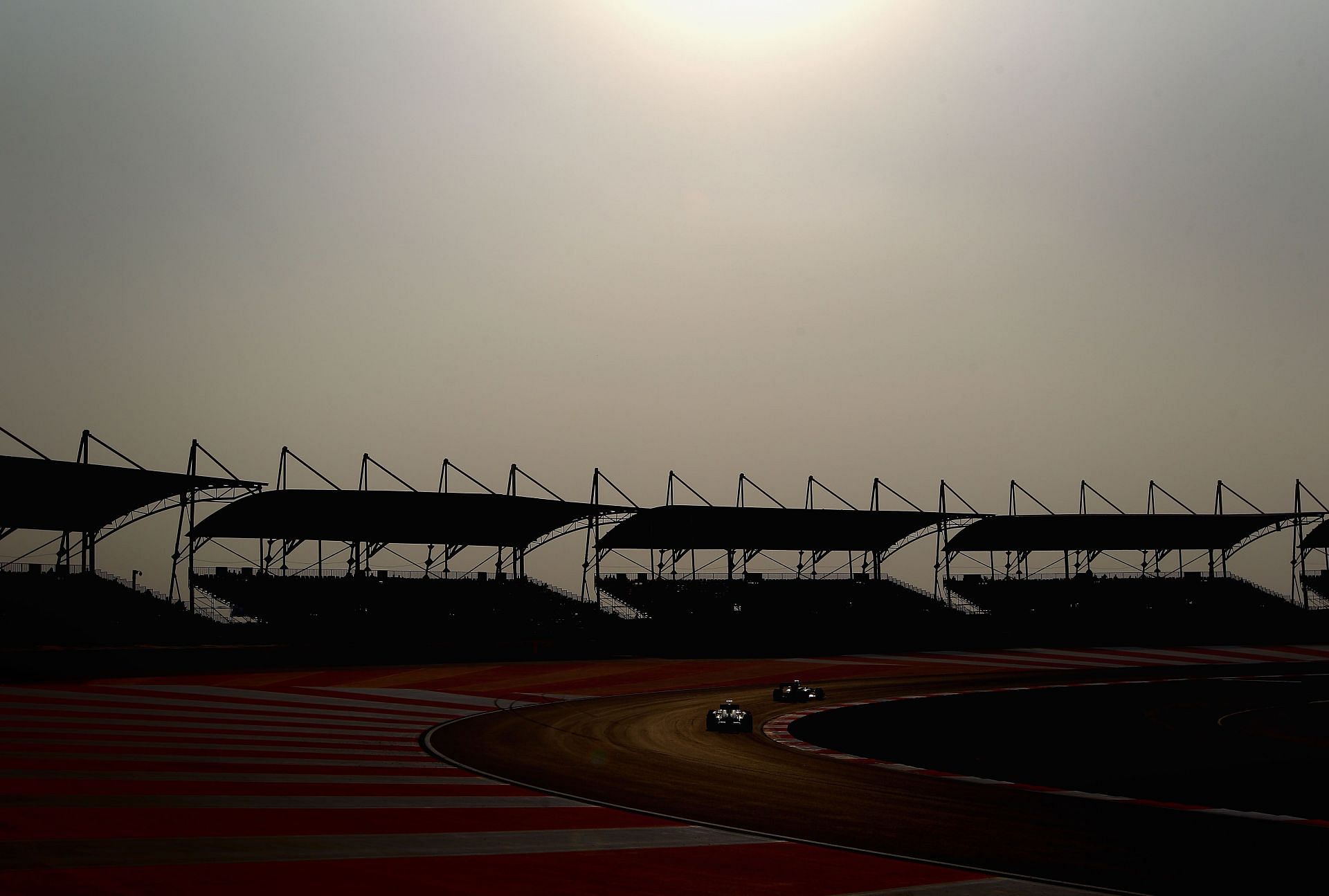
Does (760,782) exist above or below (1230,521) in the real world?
below

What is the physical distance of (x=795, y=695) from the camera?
32656 mm

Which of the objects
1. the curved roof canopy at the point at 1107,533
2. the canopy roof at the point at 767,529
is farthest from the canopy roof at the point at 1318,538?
the canopy roof at the point at 767,529

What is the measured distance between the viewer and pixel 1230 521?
77.2 metres

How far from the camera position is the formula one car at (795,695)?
107ft

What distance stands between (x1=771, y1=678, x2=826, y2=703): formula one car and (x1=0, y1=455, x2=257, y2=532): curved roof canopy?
29147mm

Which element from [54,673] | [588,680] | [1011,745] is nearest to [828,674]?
[588,680]

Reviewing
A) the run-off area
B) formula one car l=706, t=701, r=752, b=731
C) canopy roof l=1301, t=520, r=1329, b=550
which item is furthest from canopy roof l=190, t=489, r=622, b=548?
canopy roof l=1301, t=520, r=1329, b=550

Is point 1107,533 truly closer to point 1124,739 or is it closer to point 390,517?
point 390,517

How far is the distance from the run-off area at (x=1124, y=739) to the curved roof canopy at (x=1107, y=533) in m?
43.5

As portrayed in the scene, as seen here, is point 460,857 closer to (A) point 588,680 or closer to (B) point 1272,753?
(B) point 1272,753

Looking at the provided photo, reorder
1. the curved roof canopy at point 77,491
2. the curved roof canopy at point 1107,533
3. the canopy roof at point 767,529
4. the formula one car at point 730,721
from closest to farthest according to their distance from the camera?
the formula one car at point 730,721 < the curved roof canopy at point 77,491 < the canopy roof at point 767,529 < the curved roof canopy at point 1107,533

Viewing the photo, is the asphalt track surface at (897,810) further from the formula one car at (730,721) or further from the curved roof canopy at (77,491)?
the curved roof canopy at (77,491)

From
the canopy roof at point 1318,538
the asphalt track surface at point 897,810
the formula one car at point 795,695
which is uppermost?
the canopy roof at point 1318,538

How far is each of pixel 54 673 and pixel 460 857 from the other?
3278 cm
